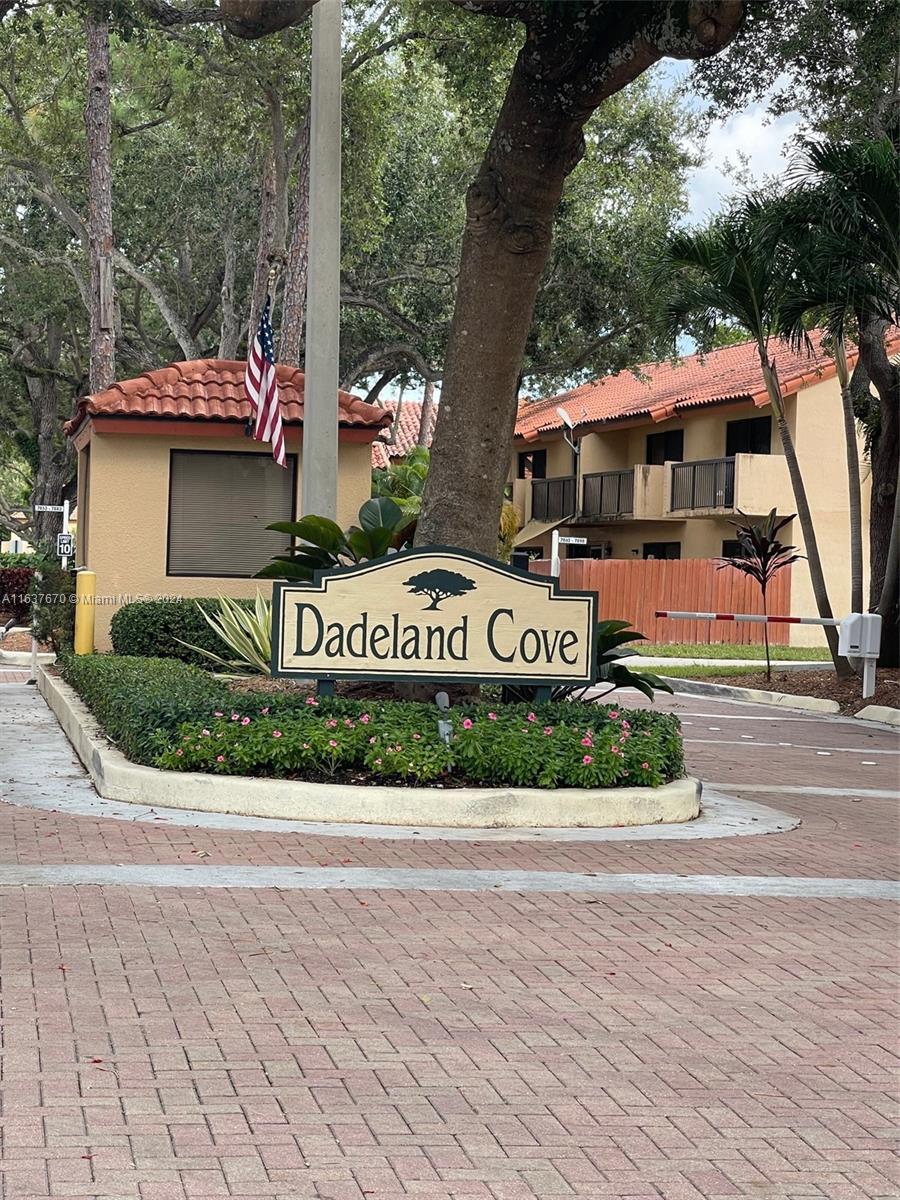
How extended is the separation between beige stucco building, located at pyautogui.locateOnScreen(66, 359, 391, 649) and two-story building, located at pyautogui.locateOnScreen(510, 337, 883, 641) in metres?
16.7

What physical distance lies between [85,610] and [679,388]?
27453 millimetres

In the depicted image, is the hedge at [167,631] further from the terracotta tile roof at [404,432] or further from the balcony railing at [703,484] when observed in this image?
the terracotta tile roof at [404,432]

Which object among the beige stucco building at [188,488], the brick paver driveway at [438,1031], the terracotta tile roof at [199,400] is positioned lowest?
the brick paver driveway at [438,1031]

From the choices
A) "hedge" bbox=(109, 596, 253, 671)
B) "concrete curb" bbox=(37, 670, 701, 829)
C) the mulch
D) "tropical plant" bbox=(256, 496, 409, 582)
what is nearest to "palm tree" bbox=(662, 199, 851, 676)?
the mulch

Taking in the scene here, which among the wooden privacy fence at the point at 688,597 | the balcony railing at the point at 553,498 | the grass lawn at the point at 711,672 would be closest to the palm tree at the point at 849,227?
the grass lawn at the point at 711,672

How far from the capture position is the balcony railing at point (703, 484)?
37781 mm

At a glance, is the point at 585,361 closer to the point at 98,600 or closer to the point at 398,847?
the point at 98,600

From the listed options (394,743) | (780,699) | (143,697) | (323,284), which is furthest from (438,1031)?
(780,699)

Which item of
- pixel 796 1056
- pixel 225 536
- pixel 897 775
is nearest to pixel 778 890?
pixel 796 1056

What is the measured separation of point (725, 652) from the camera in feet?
106

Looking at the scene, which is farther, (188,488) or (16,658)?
(16,658)

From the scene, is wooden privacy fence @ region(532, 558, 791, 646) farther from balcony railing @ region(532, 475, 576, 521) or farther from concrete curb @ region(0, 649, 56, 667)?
concrete curb @ region(0, 649, 56, 667)

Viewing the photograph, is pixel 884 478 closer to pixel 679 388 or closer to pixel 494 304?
A: pixel 494 304

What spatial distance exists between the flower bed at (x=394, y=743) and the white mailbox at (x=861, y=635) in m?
10.1
